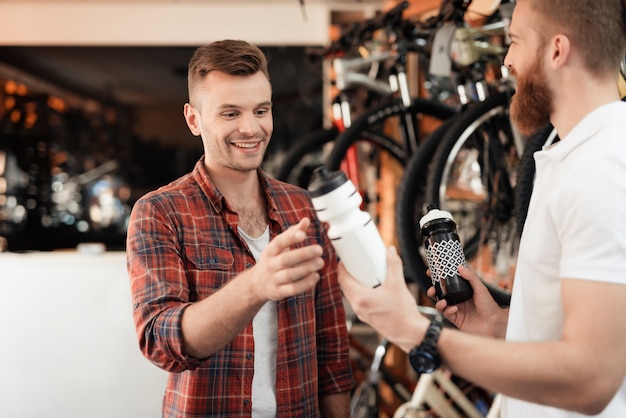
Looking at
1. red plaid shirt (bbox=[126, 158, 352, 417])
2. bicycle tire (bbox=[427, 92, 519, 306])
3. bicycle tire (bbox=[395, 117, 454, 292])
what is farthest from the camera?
bicycle tire (bbox=[395, 117, 454, 292])

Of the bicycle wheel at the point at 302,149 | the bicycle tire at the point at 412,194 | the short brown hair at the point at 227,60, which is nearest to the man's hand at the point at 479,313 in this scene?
the short brown hair at the point at 227,60

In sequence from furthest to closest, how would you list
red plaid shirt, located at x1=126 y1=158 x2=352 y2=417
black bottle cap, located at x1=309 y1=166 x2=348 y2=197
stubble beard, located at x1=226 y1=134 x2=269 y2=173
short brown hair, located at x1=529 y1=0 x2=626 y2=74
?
stubble beard, located at x1=226 y1=134 x2=269 y2=173 → red plaid shirt, located at x1=126 y1=158 x2=352 y2=417 → short brown hair, located at x1=529 y1=0 x2=626 y2=74 → black bottle cap, located at x1=309 y1=166 x2=348 y2=197

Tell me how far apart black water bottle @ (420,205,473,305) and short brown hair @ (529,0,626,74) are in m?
0.37

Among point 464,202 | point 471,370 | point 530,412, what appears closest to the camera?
point 471,370

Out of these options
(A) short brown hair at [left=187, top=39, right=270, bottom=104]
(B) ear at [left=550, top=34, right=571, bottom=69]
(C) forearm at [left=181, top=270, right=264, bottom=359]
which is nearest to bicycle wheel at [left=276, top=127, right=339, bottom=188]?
(A) short brown hair at [left=187, top=39, right=270, bottom=104]

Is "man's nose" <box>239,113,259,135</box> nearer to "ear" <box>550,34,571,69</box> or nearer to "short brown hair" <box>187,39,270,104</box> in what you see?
"short brown hair" <box>187,39,270,104</box>

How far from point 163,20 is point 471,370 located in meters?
3.94

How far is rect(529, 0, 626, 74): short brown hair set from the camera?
0.89m

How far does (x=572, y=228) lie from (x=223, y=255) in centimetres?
66

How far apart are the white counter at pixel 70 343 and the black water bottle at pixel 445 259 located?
1525 millimetres

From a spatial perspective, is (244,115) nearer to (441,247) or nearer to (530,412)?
(441,247)

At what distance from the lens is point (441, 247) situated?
1.13 metres

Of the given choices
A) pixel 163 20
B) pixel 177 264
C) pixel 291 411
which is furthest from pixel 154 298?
pixel 163 20

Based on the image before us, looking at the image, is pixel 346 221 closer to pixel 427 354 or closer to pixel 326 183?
pixel 326 183
